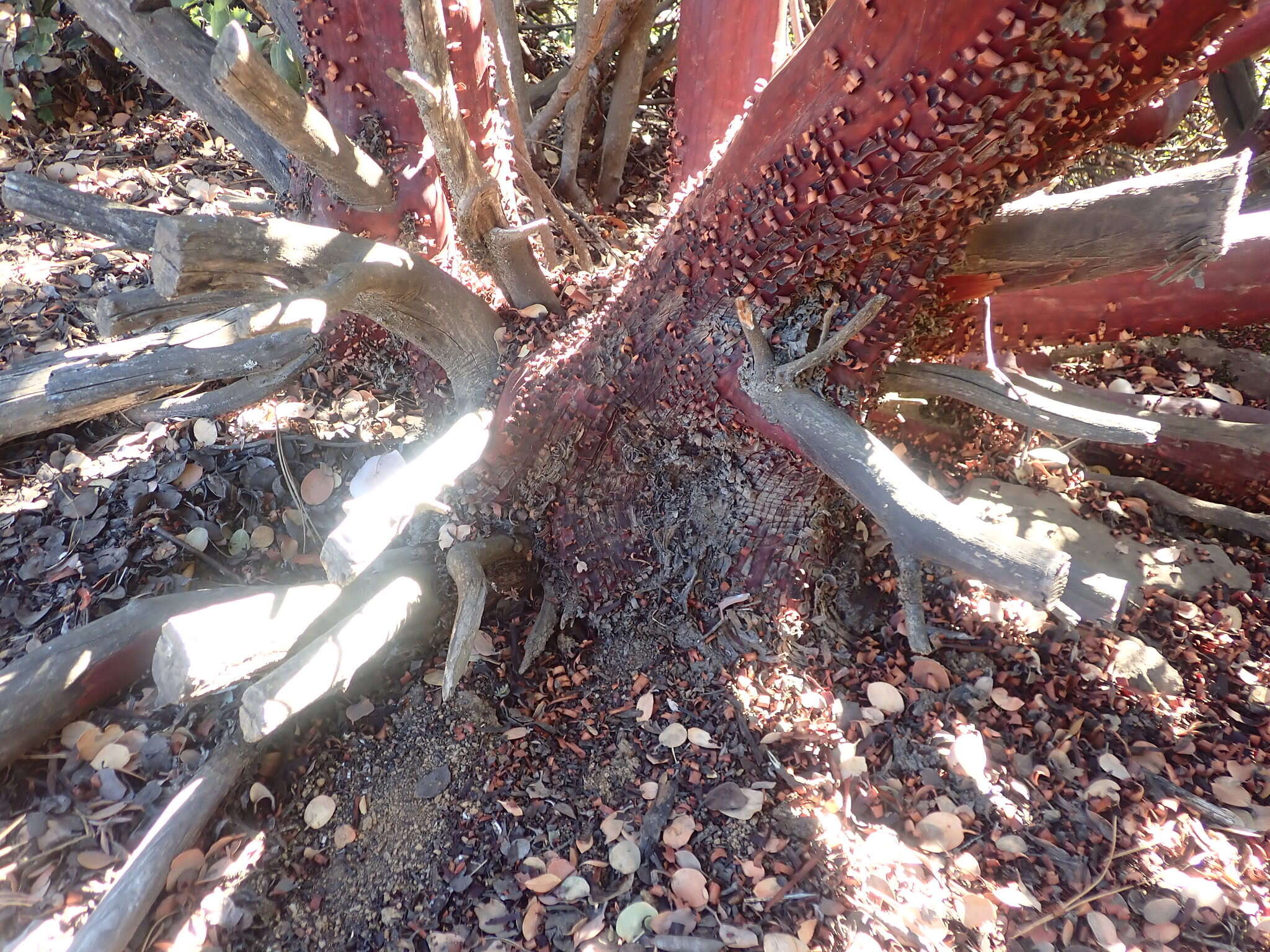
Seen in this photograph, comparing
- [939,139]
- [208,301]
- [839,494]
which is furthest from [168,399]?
[939,139]

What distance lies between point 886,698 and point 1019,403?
0.83 m

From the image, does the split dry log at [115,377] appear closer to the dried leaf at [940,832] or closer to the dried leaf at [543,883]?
the dried leaf at [543,883]

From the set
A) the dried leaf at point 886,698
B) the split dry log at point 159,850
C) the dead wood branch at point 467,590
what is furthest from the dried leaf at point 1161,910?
the split dry log at point 159,850

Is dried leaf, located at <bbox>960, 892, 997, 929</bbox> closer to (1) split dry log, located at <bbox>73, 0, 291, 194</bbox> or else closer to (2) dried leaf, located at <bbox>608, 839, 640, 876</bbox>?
(2) dried leaf, located at <bbox>608, 839, 640, 876</bbox>

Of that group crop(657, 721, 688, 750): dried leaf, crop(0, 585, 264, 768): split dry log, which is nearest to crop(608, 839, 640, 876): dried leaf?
crop(657, 721, 688, 750): dried leaf

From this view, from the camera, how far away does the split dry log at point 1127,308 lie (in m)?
2.00

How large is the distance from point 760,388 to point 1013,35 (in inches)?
31.0

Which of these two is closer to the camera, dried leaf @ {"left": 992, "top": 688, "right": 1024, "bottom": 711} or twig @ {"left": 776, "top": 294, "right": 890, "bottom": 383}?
twig @ {"left": 776, "top": 294, "right": 890, "bottom": 383}

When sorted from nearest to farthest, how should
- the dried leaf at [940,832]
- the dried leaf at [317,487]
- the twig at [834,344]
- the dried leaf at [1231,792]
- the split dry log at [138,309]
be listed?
the split dry log at [138,309]
the twig at [834,344]
the dried leaf at [940,832]
the dried leaf at [1231,792]
the dried leaf at [317,487]

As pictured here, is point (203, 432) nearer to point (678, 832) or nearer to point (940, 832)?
point (678, 832)

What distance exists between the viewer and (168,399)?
2518 mm

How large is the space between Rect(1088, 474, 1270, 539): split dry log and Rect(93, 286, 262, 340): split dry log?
2734 millimetres

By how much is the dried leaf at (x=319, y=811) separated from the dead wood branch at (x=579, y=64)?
226 cm

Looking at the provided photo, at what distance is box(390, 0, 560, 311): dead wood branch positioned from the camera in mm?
1404
